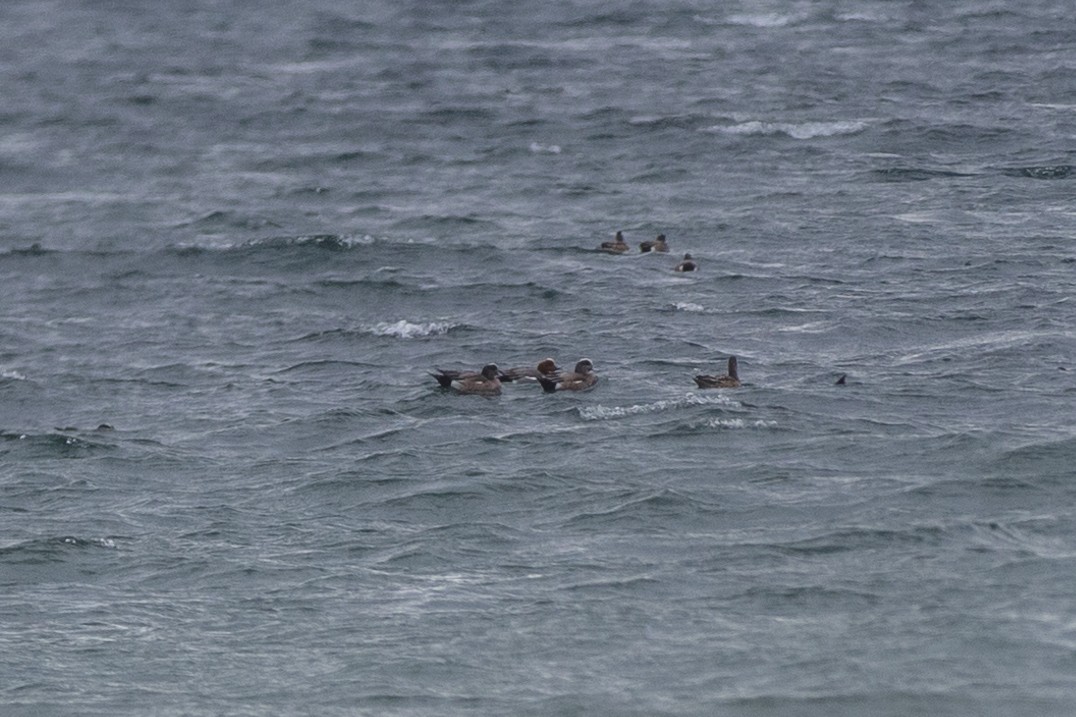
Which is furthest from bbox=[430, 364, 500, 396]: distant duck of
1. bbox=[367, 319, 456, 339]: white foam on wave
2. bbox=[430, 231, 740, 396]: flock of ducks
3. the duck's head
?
bbox=[367, 319, 456, 339]: white foam on wave

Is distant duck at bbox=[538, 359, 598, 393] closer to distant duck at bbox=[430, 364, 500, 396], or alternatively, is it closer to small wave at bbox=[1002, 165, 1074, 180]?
distant duck at bbox=[430, 364, 500, 396]

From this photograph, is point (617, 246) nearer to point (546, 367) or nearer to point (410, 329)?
point (410, 329)

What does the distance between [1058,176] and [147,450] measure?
18.3 m

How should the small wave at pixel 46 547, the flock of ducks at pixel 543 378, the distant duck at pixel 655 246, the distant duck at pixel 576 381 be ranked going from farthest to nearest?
the distant duck at pixel 655 246, the distant duck at pixel 576 381, the flock of ducks at pixel 543 378, the small wave at pixel 46 547

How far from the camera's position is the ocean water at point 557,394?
57.7 feet

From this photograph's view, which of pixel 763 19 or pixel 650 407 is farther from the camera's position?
pixel 763 19

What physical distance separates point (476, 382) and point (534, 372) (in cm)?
88

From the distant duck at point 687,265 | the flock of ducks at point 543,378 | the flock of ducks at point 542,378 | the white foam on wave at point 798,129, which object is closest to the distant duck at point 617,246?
the distant duck at point 687,265

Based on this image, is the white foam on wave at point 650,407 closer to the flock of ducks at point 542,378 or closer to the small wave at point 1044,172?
the flock of ducks at point 542,378

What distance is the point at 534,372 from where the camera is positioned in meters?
26.3

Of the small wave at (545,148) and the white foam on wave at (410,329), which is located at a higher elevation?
the small wave at (545,148)

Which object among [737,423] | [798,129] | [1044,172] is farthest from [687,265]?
[798,129]

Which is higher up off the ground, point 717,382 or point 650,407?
point 717,382

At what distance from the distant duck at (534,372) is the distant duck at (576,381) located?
0.29 m
